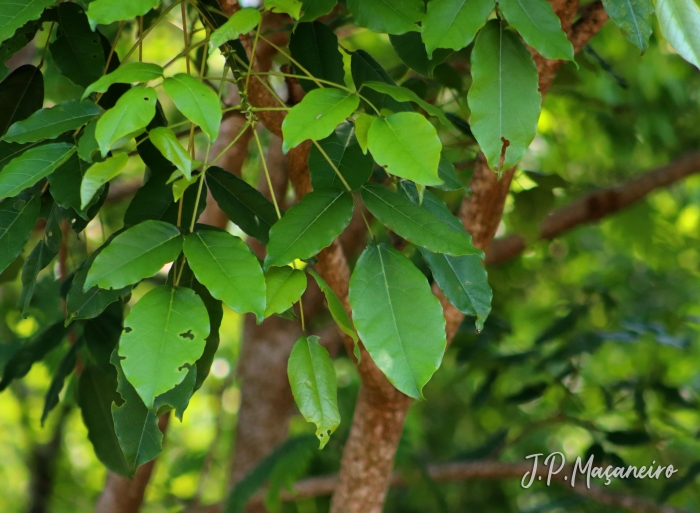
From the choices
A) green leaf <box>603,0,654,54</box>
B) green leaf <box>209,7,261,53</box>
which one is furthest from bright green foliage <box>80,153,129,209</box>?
green leaf <box>603,0,654,54</box>

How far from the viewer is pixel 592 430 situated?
6.43 ft

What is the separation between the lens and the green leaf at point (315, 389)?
2.62 feet

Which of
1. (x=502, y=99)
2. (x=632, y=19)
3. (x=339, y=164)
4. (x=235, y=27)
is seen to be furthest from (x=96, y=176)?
(x=632, y=19)

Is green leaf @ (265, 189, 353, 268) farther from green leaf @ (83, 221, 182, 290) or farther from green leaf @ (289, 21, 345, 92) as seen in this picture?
green leaf @ (289, 21, 345, 92)

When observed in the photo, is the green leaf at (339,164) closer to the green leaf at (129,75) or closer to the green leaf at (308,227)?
the green leaf at (308,227)

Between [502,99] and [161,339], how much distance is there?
410mm

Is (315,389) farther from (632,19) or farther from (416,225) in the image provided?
(632,19)

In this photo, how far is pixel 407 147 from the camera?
703 mm

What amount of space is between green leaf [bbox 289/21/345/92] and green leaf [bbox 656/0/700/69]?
409 millimetres

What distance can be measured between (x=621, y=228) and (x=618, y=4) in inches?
87.6

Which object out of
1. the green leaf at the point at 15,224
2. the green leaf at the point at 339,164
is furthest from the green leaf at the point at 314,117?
the green leaf at the point at 15,224

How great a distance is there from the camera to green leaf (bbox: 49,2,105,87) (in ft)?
3.21

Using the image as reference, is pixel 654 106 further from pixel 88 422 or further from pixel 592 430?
pixel 88 422

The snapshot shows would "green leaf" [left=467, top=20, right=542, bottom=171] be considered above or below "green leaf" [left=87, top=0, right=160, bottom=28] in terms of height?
below
